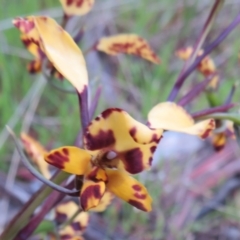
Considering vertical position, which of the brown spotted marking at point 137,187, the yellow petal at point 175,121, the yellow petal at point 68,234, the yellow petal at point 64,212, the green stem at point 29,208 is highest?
the yellow petal at point 175,121

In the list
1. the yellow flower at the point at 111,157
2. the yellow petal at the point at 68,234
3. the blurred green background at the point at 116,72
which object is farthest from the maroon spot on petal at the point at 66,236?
the blurred green background at the point at 116,72

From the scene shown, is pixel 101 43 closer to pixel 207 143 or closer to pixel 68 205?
pixel 68 205

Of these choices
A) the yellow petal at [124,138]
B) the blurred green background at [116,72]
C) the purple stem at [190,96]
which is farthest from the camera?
the blurred green background at [116,72]

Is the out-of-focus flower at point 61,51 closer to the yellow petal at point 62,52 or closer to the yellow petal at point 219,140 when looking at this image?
the yellow petal at point 62,52

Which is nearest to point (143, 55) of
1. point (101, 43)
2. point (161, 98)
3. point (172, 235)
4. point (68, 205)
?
point (101, 43)

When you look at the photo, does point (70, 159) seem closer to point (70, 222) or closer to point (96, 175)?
point (96, 175)

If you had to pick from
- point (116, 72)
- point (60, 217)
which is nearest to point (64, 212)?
point (60, 217)

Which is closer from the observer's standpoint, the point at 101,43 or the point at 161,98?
the point at 101,43

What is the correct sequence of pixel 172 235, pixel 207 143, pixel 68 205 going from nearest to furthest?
pixel 68 205
pixel 172 235
pixel 207 143
